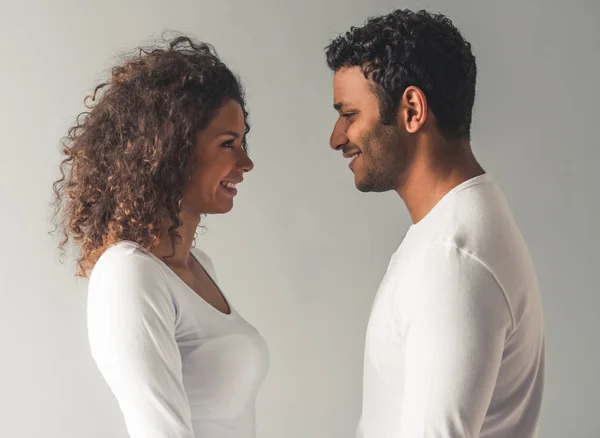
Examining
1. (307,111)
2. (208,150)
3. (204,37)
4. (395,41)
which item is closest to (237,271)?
(307,111)

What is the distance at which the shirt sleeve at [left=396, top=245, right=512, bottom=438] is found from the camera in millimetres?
1181

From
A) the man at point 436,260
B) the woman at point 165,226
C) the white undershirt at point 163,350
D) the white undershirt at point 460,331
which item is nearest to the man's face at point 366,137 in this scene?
the man at point 436,260

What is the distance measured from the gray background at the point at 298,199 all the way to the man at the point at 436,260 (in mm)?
993

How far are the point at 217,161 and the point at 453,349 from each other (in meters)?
0.66

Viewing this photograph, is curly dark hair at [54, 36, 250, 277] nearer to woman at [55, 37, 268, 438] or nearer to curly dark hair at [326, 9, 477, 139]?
woman at [55, 37, 268, 438]

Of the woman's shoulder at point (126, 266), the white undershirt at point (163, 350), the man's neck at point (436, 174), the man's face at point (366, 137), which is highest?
the man's face at point (366, 137)

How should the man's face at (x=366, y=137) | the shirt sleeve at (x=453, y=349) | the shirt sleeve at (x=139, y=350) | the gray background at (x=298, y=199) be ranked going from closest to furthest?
the shirt sleeve at (x=453, y=349) → the shirt sleeve at (x=139, y=350) → the man's face at (x=366, y=137) → the gray background at (x=298, y=199)

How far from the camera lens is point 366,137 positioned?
1473 millimetres

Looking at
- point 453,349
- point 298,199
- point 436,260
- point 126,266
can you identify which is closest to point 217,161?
point 126,266

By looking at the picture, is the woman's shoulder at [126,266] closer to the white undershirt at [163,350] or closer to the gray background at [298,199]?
the white undershirt at [163,350]

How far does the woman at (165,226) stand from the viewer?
135 centimetres

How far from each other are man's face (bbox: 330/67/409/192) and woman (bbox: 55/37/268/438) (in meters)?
0.23

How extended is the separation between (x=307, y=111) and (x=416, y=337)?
1.44 meters

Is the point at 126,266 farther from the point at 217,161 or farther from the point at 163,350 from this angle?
the point at 217,161
